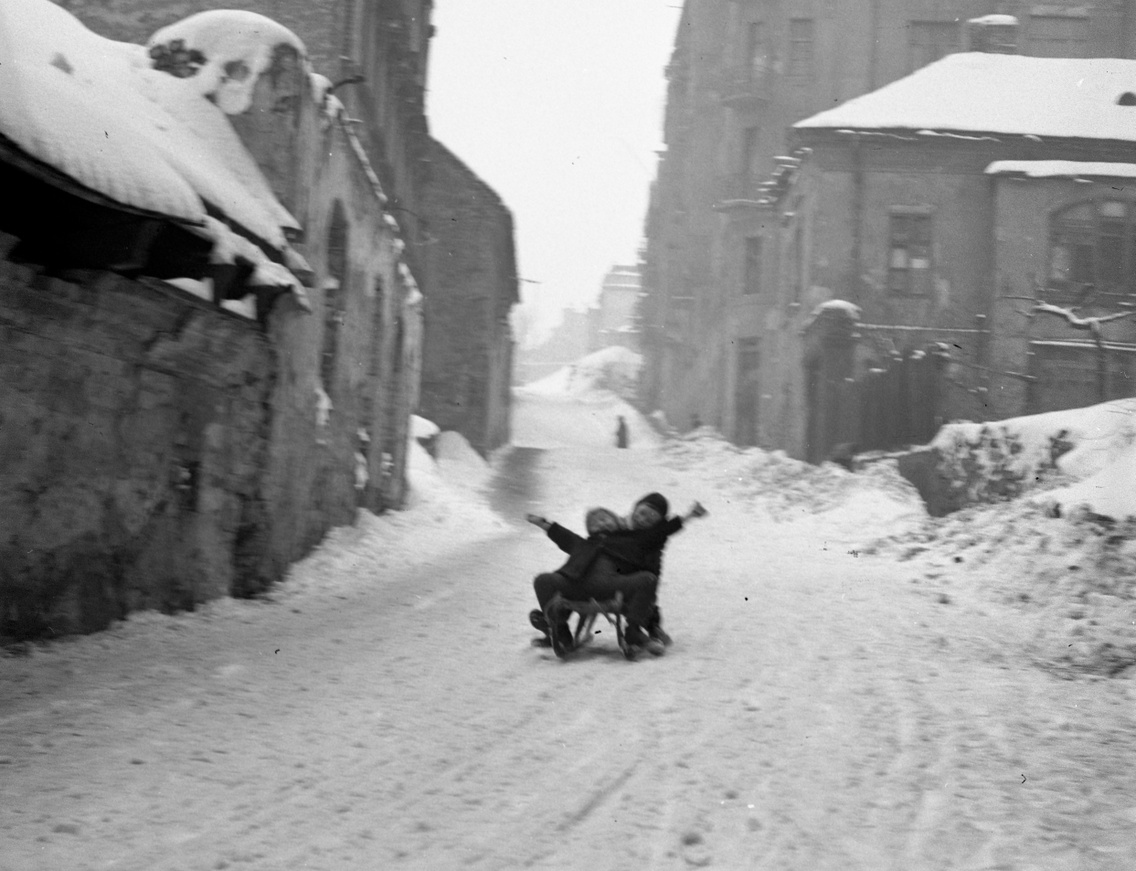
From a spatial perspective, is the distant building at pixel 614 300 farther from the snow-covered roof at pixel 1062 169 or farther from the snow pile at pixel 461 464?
the snow-covered roof at pixel 1062 169

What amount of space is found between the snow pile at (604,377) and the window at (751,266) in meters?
28.7

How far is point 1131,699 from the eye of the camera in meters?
7.96

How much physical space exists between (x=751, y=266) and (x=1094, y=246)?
46.4ft

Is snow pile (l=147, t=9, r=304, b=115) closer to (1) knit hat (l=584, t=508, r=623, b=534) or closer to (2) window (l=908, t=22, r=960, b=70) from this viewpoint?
(1) knit hat (l=584, t=508, r=623, b=534)

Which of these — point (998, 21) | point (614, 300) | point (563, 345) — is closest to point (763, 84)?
point (998, 21)

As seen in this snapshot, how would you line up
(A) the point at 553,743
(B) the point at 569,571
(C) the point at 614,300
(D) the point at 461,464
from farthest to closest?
(C) the point at 614,300
(D) the point at 461,464
(B) the point at 569,571
(A) the point at 553,743

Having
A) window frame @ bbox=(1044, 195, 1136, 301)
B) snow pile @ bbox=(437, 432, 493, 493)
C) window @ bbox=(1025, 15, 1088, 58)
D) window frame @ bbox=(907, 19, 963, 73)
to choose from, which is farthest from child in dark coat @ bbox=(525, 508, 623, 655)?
window @ bbox=(1025, 15, 1088, 58)

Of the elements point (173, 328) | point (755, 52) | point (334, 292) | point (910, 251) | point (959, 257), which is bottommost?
point (173, 328)

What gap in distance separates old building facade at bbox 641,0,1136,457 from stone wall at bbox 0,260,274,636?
24.0m

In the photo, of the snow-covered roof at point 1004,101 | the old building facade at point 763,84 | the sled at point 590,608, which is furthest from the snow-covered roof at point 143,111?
the old building facade at point 763,84

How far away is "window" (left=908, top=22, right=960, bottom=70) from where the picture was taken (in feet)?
138

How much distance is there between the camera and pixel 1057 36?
137ft

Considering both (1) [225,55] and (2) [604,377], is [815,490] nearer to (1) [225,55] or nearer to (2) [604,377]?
(1) [225,55]

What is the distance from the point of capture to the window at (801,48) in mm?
Result: 43125
